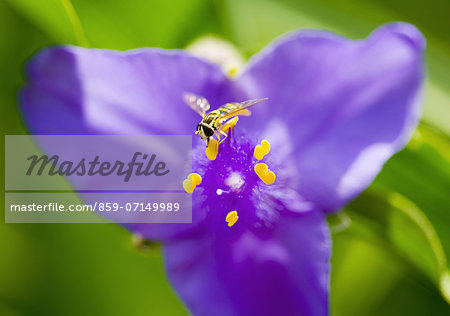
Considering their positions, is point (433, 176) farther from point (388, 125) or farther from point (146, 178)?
point (146, 178)

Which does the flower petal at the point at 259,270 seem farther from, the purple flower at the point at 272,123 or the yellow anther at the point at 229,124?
the yellow anther at the point at 229,124

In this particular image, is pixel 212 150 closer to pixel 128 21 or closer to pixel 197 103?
pixel 197 103

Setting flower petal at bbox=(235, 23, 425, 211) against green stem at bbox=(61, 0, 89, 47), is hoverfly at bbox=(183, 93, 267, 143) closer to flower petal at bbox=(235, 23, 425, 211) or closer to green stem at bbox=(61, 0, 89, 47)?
flower petal at bbox=(235, 23, 425, 211)

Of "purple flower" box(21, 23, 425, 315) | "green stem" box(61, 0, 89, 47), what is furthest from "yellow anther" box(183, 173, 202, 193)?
"green stem" box(61, 0, 89, 47)

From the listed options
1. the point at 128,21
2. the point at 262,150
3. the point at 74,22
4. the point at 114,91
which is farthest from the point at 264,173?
the point at 128,21

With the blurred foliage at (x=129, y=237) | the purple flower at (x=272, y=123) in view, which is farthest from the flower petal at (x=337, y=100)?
the blurred foliage at (x=129, y=237)

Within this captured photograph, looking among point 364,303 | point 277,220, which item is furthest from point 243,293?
point 364,303
